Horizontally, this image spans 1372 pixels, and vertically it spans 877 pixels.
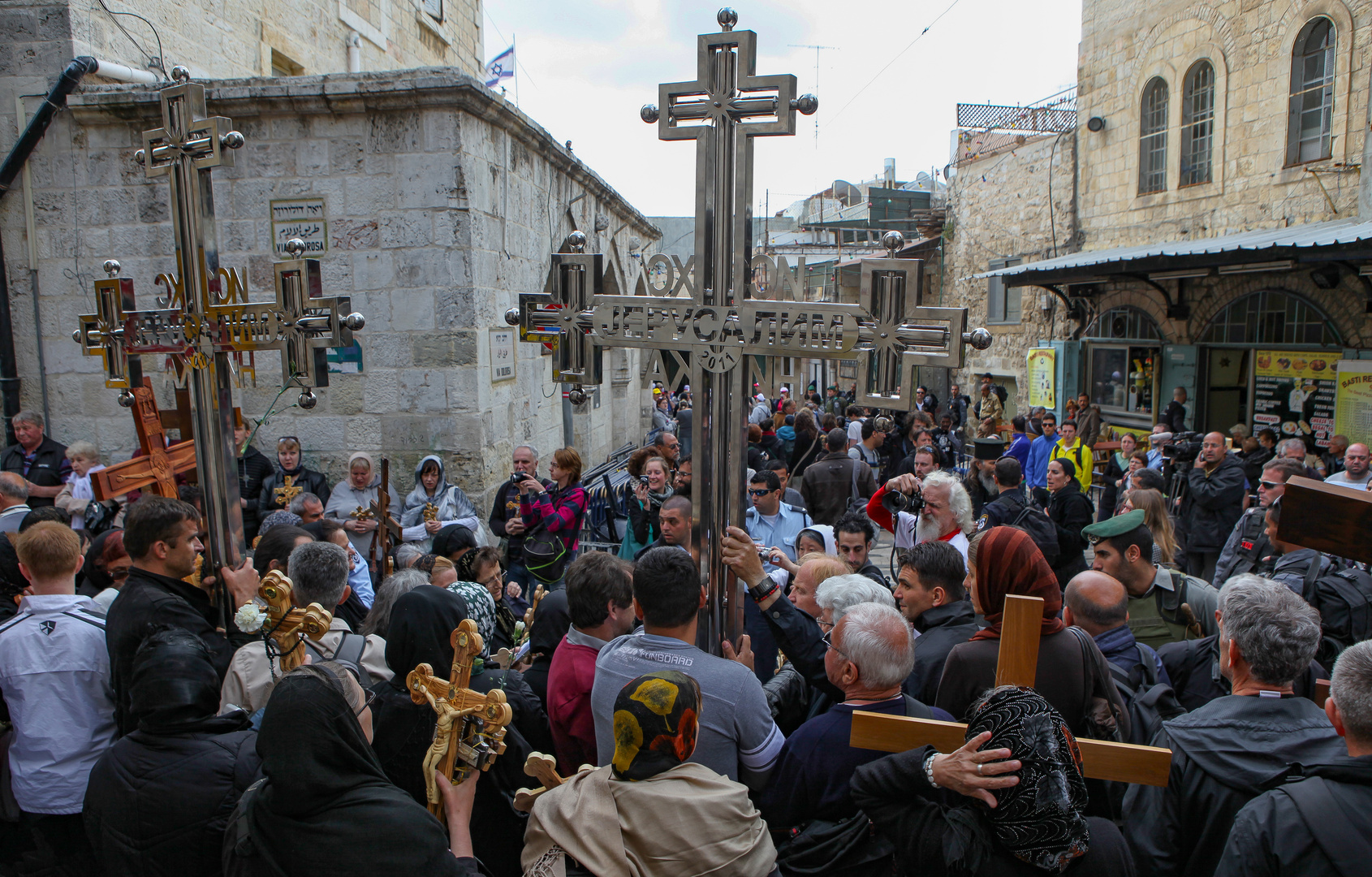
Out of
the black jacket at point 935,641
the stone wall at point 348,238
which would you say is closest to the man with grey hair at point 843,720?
the black jacket at point 935,641

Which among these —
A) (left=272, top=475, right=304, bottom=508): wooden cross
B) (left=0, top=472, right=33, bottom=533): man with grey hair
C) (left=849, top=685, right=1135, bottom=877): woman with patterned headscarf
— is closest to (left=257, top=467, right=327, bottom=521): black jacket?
(left=272, top=475, right=304, bottom=508): wooden cross

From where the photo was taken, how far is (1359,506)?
1.91m

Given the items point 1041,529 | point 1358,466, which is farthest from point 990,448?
point 1041,529

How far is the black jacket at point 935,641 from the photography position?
9.59 ft

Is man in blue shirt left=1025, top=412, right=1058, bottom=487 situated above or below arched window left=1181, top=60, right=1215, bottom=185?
below

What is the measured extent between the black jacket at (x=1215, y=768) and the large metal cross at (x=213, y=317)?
3151 millimetres

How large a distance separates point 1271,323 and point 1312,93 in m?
3.09

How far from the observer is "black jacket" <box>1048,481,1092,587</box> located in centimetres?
577

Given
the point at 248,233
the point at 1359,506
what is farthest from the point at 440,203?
the point at 1359,506

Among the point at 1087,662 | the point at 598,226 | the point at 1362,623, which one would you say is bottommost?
the point at 1362,623

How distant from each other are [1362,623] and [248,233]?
7606 mm

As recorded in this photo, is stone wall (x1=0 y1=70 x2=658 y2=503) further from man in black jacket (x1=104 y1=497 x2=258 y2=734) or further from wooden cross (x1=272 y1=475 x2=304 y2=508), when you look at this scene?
man in black jacket (x1=104 y1=497 x2=258 y2=734)

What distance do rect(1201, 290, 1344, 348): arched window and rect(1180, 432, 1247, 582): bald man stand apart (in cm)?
608

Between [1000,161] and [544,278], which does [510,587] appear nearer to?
[544,278]
